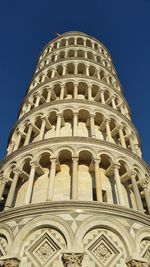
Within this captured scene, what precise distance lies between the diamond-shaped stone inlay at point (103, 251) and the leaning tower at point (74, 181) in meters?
0.04

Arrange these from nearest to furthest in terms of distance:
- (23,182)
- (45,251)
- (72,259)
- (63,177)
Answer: (72,259), (45,251), (63,177), (23,182)

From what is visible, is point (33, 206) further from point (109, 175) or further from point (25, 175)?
point (109, 175)

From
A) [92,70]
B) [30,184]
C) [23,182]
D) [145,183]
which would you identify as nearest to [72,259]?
[30,184]

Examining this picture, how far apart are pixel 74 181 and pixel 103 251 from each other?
3554mm

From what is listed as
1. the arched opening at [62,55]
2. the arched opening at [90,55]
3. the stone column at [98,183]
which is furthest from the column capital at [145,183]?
the arched opening at [62,55]

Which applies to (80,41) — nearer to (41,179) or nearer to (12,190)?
(41,179)

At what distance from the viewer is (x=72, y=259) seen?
11.9 metres

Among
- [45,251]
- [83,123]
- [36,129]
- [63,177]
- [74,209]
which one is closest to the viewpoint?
[45,251]

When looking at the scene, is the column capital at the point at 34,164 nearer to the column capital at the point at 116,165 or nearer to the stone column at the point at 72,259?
the column capital at the point at 116,165

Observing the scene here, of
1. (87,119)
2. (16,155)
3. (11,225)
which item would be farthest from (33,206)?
(87,119)

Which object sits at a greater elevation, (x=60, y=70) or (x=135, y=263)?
(x=60, y=70)

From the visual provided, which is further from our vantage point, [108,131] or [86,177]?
[108,131]

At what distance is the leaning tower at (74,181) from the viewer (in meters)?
12.9

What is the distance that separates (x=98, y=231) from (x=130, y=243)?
1.34 m
